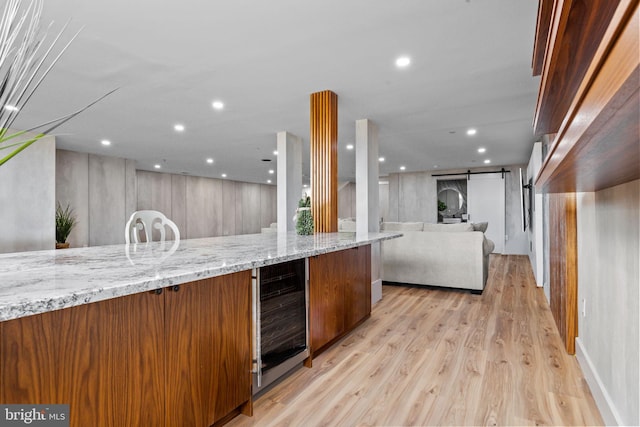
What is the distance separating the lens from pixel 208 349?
60.1 inches

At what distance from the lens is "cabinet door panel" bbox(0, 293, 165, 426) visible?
3.16ft

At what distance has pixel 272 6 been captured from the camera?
84.5 inches

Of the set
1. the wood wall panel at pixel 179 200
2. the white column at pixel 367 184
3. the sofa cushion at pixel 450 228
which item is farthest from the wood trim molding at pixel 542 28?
the wood wall panel at pixel 179 200

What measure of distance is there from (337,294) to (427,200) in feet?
27.8

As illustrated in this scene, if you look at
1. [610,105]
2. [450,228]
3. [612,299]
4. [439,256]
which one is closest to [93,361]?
[610,105]

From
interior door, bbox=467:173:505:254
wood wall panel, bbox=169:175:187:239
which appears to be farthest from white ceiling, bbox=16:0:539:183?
wood wall panel, bbox=169:175:187:239

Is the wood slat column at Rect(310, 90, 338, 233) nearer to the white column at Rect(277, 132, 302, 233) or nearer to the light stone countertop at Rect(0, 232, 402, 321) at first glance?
the white column at Rect(277, 132, 302, 233)

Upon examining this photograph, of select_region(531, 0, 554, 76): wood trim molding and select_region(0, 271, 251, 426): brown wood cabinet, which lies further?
select_region(531, 0, 554, 76): wood trim molding

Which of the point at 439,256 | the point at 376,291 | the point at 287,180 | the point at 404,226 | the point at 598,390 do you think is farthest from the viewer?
the point at 287,180

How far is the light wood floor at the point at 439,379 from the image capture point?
181 cm

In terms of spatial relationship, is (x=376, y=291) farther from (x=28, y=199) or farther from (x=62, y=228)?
(x=62, y=228)

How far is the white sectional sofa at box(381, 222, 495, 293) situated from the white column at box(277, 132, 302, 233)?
157 cm

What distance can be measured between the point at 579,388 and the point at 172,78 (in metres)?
3.99

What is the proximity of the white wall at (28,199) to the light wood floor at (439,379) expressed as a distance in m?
5.88
